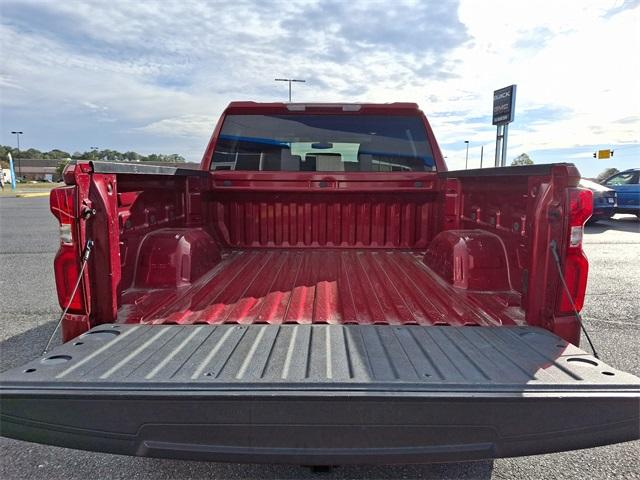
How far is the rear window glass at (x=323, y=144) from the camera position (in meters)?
4.09

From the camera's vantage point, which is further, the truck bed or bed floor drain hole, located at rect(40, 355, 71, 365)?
the truck bed

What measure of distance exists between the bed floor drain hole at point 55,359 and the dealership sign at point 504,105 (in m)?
12.9

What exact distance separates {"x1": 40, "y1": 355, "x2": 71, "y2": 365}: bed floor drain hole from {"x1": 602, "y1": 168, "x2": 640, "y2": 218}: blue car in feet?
58.6

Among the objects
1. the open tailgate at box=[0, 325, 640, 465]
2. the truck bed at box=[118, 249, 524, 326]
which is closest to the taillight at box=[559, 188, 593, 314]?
the truck bed at box=[118, 249, 524, 326]

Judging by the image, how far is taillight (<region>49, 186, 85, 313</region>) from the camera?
2123mm

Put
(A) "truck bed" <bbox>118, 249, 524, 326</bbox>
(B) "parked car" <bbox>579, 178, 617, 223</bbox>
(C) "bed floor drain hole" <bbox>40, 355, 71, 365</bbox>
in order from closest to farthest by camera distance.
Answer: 1. (C) "bed floor drain hole" <bbox>40, 355, 71, 365</bbox>
2. (A) "truck bed" <bbox>118, 249, 524, 326</bbox>
3. (B) "parked car" <bbox>579, 178, 617, 223</bbox>

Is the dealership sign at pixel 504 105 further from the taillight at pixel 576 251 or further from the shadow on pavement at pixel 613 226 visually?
the taillight at pixel 576 251

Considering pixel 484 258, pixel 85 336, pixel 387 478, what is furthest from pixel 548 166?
pixel 85 336

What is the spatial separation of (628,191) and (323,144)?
51.0ft

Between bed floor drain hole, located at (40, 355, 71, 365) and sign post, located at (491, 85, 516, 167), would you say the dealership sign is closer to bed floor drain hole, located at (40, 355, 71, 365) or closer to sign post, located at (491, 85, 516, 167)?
sign post, located at (491, 85, 516, 167)

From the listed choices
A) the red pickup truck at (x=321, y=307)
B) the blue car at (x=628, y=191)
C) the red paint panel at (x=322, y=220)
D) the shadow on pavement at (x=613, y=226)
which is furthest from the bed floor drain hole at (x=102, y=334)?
the blue car at (x=628, y=191)

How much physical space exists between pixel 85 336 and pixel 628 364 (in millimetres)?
4189

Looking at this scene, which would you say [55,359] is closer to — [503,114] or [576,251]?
[576,251]

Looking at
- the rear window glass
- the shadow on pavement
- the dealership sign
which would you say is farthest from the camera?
the shadow on pavement
